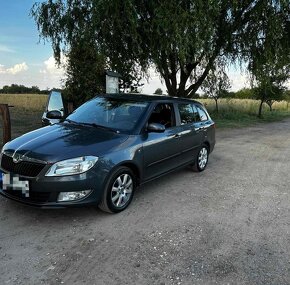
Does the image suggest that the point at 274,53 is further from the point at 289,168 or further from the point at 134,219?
the point at 134,219

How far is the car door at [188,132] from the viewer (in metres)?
5.96

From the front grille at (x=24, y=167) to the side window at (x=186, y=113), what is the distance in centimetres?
295

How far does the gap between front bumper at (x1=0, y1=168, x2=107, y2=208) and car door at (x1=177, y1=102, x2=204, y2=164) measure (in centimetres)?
223

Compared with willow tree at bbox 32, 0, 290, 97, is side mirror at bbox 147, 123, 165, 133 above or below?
below

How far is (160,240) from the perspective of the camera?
375 centimetres

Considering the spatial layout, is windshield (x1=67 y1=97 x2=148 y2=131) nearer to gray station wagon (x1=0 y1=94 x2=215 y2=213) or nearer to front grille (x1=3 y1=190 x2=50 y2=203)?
gray station wagon (x1=0 y1=94 x2=215 y2=213)

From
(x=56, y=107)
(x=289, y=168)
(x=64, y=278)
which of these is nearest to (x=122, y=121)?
(x=64, y=278)

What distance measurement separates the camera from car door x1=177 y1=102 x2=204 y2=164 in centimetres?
596

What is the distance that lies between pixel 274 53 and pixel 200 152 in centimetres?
780

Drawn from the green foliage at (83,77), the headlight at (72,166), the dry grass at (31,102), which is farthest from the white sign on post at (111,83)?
the dry grass at (31,102)

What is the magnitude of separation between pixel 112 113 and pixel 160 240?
2301mm

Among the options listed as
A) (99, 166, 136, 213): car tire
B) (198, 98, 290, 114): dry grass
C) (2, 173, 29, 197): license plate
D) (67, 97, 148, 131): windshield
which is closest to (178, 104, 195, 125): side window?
(67, 97, 148, 131): windshield

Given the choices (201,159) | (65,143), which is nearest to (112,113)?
(65,143)

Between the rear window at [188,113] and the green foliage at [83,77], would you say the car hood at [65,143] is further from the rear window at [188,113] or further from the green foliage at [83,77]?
the green foliage at [83,77]
